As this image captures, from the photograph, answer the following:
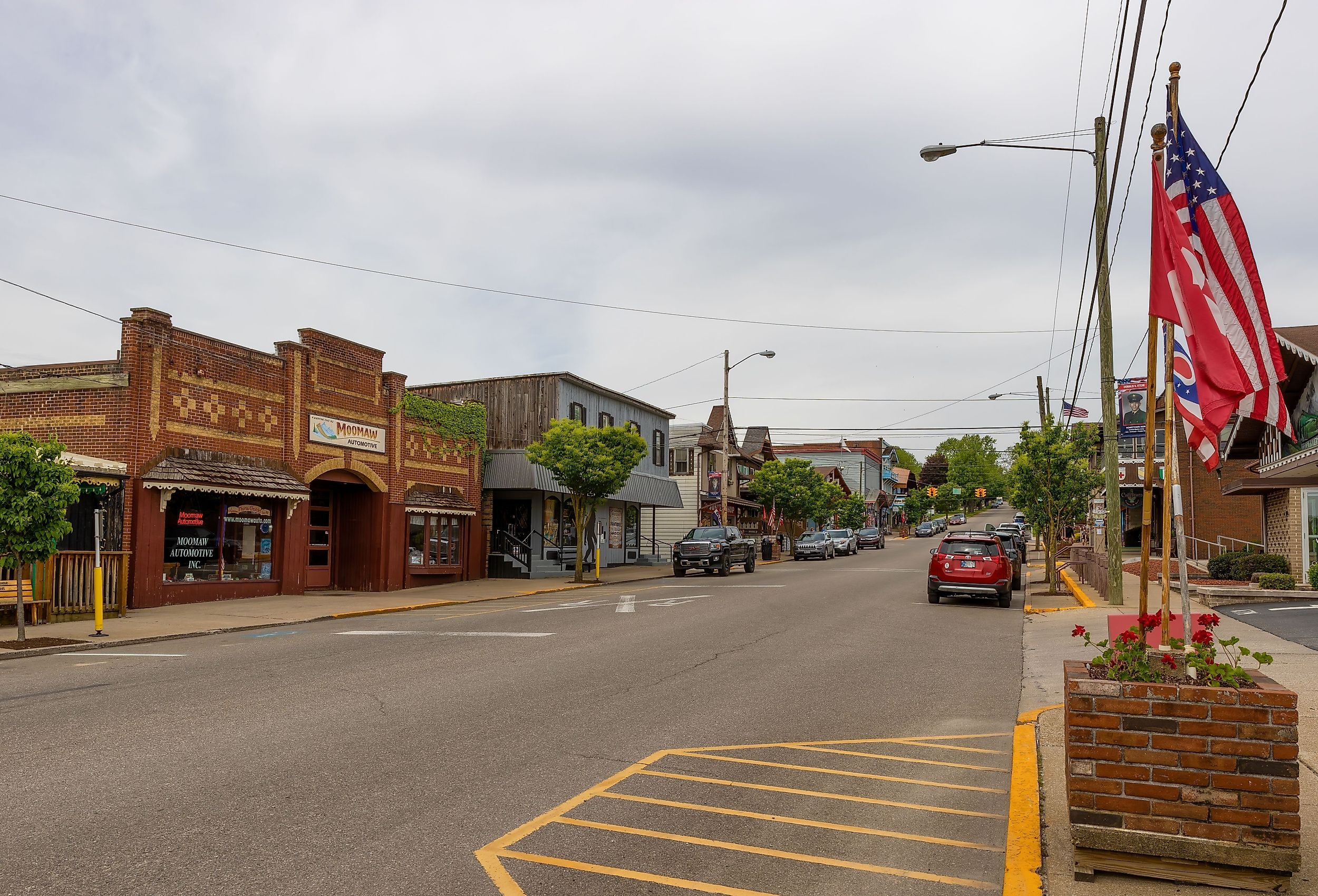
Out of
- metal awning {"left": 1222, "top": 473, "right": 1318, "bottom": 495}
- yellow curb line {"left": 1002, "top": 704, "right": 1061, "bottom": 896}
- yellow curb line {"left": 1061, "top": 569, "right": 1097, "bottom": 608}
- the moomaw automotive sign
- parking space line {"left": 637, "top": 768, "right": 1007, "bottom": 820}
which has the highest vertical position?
the moomaw automotive sign

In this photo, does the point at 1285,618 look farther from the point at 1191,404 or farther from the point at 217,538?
the point at 217,538

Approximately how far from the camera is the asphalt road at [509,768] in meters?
4.84

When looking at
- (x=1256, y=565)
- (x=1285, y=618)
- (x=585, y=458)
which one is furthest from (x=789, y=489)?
(x=1285, y=618)

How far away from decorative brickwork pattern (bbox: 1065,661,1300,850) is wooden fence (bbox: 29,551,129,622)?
15966 millimetres

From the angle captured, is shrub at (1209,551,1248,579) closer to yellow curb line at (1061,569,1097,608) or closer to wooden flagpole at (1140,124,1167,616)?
yellow curb line at (1061,569,1097,608)

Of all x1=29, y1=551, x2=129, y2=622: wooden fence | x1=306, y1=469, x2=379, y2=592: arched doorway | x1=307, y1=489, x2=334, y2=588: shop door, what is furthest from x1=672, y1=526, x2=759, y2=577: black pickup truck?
x1=29, y1=551, x2=129, y2=622: wooden fence

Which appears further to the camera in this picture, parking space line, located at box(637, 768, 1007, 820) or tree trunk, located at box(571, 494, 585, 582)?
tree trunk, located at box(571, 494, 585, 582)

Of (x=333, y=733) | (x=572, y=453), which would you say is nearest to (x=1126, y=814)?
(x=333, y=733)

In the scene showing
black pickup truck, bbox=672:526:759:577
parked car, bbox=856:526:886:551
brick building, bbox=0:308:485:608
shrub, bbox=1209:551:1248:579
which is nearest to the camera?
brick building, bbox=0:308:485:608

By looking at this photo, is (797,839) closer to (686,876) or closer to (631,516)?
(686,876)

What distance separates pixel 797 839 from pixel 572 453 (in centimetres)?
2339

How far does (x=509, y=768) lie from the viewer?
675 cm

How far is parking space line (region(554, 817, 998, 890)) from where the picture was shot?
4.79 m

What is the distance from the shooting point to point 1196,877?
14.5 ft
